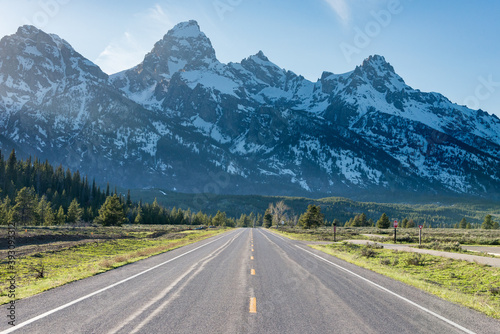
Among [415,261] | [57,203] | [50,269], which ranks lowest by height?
[50,269]

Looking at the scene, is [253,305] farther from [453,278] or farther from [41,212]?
[41,212]

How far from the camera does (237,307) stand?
9617 mm

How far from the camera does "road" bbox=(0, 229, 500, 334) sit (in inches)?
306

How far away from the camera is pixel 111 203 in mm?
83062

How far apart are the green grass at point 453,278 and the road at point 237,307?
3.23 ft

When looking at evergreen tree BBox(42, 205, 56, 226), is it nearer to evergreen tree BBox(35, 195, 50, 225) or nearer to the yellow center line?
evergreen tree BBox(35, 195, 50, 225)

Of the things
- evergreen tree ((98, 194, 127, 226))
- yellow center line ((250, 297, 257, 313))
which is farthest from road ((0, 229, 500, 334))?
evergreen tree ((98, 194, 127, 226))

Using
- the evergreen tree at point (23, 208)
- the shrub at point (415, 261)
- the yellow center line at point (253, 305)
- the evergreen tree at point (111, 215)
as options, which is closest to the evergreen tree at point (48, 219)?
the evergreen tree at point (23, 208)

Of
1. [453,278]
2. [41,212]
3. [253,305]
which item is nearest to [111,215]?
[41,212]

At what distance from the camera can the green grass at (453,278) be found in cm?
1214

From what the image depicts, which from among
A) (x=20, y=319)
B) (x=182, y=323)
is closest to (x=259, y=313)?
(x=182, y=323)

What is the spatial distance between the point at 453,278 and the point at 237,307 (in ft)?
45.2

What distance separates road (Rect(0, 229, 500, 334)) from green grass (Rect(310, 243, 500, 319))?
3.23ft

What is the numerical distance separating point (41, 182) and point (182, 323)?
150099 mm
